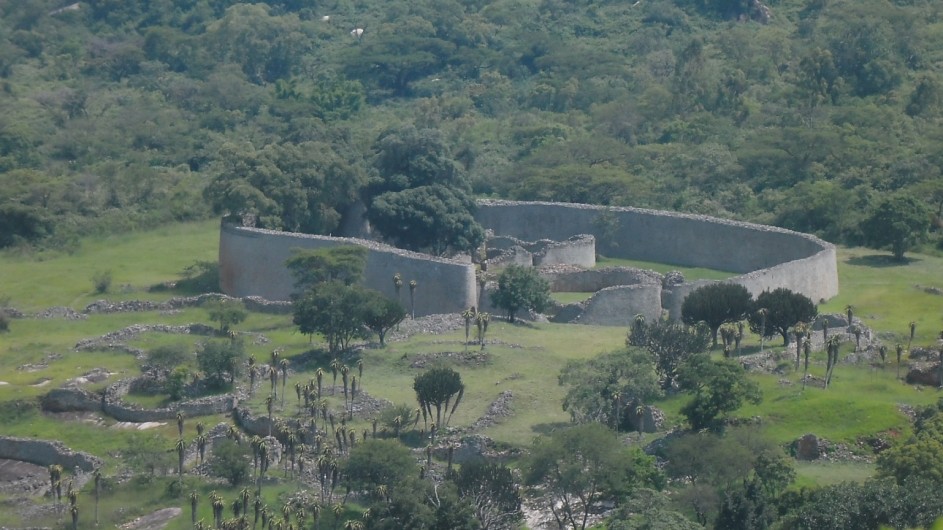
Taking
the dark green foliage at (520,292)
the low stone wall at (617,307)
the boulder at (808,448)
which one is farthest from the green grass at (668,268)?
the boulder at (808,448)

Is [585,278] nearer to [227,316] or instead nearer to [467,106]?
[227,316]

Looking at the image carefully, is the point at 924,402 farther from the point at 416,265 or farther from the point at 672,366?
the point at 416,265

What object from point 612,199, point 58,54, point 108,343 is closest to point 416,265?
point 108,343

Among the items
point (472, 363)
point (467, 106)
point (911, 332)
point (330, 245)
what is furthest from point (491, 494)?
point (467, 106)

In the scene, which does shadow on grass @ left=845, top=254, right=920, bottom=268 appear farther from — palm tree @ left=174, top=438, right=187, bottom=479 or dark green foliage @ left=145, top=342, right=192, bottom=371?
palm tree @ left=174, top=438, right=187, bottom=479

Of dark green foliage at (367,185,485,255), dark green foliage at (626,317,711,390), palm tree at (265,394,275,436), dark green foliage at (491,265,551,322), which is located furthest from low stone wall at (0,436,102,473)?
dark green foliage at (367,185,485,255)
